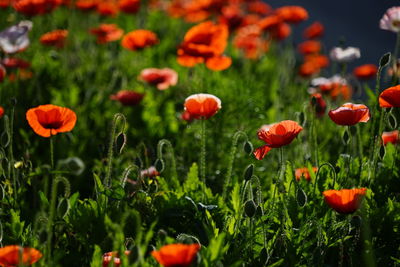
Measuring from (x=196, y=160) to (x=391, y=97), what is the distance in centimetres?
113

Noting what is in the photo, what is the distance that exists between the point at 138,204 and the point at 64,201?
0.34 m

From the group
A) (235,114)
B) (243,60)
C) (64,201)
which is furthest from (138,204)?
(243,60)

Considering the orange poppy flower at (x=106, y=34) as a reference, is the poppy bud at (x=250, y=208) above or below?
above

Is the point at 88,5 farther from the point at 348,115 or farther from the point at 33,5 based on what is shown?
the point at 348,115

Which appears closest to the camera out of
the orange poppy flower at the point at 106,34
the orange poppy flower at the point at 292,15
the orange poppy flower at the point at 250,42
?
the orange poppy flower at the point at 106,34

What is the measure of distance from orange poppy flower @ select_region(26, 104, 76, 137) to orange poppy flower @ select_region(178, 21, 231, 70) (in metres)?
0.93

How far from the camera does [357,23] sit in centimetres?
634

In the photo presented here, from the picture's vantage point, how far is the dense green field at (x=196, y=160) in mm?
1676

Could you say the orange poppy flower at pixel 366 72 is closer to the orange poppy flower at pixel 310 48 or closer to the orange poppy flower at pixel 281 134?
the orange poppy flower at pixel 310 48

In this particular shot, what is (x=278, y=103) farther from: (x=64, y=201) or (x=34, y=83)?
(x=64, y=201)

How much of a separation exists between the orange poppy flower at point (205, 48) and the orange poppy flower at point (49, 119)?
0.93 meters

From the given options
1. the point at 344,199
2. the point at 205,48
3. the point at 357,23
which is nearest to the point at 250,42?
the point at 205,48

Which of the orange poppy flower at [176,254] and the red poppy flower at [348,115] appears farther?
the red poppy flower at [348,115]

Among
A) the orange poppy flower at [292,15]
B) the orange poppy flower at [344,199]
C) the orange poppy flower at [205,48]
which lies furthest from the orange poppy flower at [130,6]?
the orange poppy flower at [344,199]
